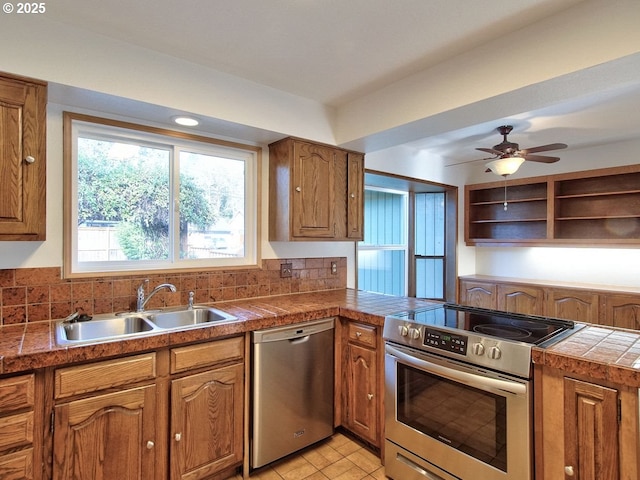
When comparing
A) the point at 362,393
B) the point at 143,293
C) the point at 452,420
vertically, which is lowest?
the point at 362,393

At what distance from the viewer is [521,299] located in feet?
13.5

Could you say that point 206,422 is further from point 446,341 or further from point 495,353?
point 495,353

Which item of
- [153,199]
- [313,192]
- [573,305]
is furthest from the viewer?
[573,305]

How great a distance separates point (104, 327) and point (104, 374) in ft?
1.64

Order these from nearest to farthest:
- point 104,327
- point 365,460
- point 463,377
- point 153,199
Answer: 1. point 463,377
2. point 104,327
3. point 365,460
4. point 153,199

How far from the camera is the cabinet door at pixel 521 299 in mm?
3963

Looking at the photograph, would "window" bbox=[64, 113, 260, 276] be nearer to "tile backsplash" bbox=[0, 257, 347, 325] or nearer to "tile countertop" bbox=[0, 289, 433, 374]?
"tile backsplash" bbox=[0, 257, 347, 325]

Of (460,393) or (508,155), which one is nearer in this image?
(460,393)

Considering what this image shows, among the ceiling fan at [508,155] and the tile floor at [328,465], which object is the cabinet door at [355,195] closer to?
the ceiling fan at [508,155]

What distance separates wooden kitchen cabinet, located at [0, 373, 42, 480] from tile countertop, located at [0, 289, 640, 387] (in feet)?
0.27

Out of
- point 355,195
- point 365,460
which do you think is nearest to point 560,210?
point 355,195

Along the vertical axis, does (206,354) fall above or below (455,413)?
above

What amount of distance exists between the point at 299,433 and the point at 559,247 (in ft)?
12.4

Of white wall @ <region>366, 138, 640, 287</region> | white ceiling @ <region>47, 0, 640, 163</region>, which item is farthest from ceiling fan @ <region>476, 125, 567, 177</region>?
white wall @ <region>366, 138, 640, 287</region>
